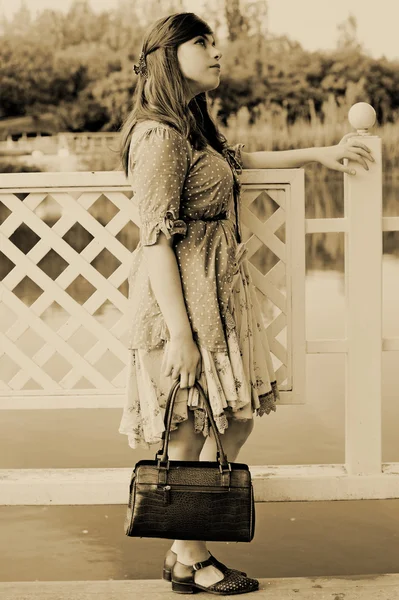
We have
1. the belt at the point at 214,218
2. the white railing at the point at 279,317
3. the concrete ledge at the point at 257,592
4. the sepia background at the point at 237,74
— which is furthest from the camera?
the sepia background at the point at 237,74

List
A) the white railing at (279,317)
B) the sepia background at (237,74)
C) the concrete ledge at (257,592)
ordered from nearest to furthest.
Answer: the concrete ledge at (257,592), the white railing at (279,317), the sepia background at (237,74)

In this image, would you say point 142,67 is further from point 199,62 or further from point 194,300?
point 194,300

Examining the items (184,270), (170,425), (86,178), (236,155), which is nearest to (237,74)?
(86,178)

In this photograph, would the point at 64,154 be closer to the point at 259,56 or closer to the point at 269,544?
the point at 259,56

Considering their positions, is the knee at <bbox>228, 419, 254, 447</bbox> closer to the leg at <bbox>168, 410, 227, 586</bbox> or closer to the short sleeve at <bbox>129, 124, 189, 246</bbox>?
the leg at <bbox>168, 410, 227, 586</bbox>

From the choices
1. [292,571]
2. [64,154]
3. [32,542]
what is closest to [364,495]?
[292,571]

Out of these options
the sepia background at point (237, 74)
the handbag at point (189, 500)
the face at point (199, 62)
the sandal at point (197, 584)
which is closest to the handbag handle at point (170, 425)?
the handbag at point (189, 500)

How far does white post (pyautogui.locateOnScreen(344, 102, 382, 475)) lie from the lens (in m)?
2.51

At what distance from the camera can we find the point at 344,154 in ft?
7.97

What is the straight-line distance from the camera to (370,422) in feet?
8.37

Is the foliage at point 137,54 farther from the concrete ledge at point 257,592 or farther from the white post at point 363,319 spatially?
the concrete ledge at point 257,592

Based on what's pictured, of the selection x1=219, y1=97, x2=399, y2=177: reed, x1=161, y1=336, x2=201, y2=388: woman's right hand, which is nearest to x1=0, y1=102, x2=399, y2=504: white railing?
x1=161, y1=336, x2=201, y2=388: woman's right hand

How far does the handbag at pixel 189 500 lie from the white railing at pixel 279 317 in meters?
0.48

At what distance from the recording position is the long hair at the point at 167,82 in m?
2.07
